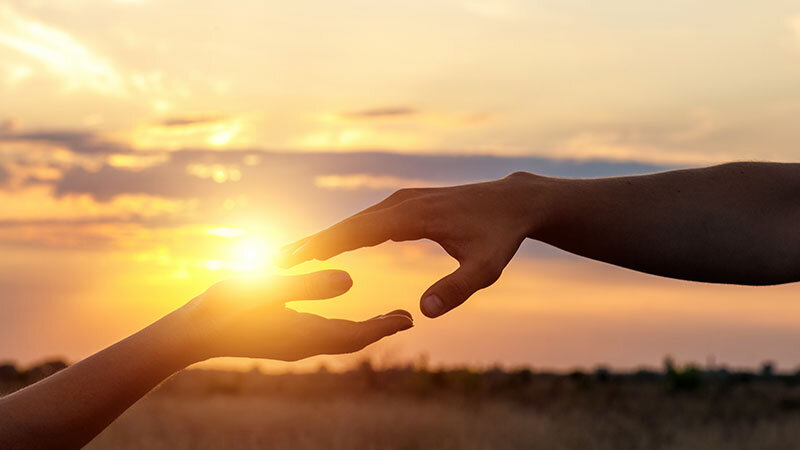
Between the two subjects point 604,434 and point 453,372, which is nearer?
point 604,434

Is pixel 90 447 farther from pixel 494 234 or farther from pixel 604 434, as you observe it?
pixel 494 234

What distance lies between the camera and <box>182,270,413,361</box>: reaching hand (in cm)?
207

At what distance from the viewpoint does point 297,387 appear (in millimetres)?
31766

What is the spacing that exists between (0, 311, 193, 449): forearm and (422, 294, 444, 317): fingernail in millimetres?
592

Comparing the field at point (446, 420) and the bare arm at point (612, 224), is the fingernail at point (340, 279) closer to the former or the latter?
the bare arm at point (612, 224)

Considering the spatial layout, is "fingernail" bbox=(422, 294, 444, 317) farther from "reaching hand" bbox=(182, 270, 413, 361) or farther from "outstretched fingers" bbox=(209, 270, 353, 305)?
"outstretched fingers" bbox=(209, 270, 353, 305)

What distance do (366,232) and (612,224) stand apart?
0.81 metres

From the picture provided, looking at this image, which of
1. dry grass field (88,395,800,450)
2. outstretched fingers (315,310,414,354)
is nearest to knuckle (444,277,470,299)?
outstretched fingers (315,310,414,354)

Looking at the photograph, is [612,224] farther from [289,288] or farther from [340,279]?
[289,288]

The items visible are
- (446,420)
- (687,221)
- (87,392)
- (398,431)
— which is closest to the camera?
(87,392)

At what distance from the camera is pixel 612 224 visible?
2576mm

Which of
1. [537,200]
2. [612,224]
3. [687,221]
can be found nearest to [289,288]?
[537,200]

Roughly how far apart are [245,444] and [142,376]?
10.5m

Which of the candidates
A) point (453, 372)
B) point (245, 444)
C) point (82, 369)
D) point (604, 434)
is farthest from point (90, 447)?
point (453, 372)
